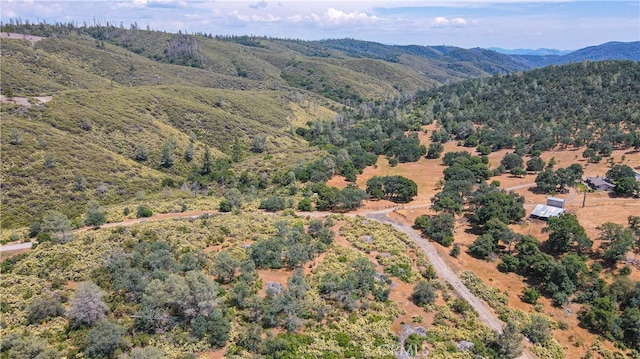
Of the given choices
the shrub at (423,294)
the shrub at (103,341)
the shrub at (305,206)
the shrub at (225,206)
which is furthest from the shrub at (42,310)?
Result: the shrub at (305,206)

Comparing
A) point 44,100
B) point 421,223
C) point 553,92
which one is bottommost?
point 421,223

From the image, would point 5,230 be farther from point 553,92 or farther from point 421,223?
point 553,92

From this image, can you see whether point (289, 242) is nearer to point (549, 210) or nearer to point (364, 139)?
point (549, 210)

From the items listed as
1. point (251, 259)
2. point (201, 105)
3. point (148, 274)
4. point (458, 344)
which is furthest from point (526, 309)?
point (201, 105)

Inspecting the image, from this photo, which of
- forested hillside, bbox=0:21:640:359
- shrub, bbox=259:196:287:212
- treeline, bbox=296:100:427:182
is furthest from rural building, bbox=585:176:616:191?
shrub, bbox=259:196:287:212

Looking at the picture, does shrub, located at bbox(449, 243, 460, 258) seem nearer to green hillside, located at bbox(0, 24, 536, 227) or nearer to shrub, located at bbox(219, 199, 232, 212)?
shrub, located at bbox(219, 199, 232, 212)
